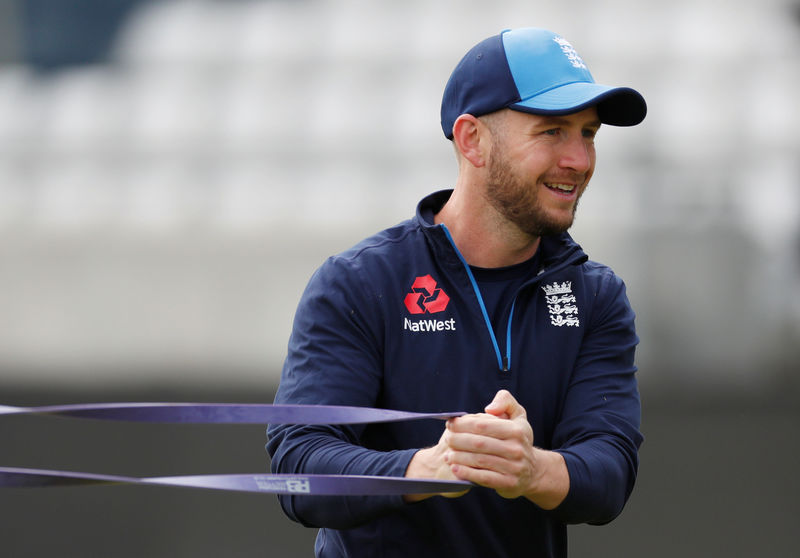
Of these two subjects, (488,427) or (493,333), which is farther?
(493,333)

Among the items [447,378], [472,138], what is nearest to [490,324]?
[447,378]

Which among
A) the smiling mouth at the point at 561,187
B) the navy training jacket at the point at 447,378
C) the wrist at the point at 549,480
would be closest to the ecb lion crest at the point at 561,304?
the navy training jacket at the point at 447,378

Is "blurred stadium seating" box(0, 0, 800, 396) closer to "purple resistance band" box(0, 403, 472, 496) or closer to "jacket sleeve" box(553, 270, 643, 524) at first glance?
"jacket sleeve" box(553, 270, 643, 524)

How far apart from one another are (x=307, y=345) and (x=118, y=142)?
234 centimetres

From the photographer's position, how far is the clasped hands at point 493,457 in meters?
1.46

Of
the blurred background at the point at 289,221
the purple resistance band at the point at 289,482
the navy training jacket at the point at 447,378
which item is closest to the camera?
the purple resistance band at the point at 289,482

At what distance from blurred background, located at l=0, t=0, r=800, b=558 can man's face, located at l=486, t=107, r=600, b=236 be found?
6.29 ft

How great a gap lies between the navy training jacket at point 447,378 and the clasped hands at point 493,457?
121 mm

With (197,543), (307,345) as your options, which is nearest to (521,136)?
(307,345)

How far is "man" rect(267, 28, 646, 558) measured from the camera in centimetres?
167

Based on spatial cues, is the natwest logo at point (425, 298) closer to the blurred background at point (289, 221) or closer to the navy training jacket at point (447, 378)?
the navy training jacket at point (447, 378)

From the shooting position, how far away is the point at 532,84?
1.74 m

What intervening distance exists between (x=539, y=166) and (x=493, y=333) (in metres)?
0.30

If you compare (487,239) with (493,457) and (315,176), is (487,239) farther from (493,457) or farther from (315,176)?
(315,176)
